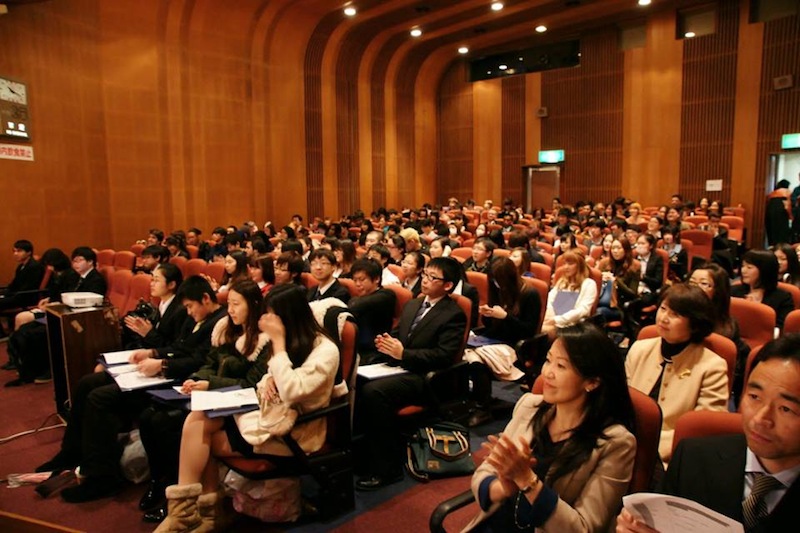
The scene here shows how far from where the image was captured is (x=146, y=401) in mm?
3662

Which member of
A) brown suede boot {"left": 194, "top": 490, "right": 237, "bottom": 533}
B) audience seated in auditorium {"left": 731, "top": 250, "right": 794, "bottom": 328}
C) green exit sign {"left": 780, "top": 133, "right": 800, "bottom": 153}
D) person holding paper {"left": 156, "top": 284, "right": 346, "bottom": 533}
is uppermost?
green exit sign {"left": 780, "top": 133, "right": 800, "bottom": 153}

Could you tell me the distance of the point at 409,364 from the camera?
3.54 metres

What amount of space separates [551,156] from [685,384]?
1485 cm

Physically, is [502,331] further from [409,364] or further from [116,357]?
[116,357]

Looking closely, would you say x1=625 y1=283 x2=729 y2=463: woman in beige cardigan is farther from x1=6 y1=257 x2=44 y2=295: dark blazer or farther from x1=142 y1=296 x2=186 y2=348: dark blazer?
x1=6 y1=257 x2=44 y2=295: dark blazer

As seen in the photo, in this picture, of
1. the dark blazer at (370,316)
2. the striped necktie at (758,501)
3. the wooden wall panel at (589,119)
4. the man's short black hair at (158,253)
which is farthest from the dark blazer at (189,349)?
the wooden wall panel at (589,119)

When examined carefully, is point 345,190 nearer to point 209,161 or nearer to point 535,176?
point 209,161

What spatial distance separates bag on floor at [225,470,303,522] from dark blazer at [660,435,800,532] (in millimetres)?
2031

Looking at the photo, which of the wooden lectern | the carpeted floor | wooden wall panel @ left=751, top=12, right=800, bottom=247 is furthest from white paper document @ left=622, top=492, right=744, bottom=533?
wooden wall panel @ left=751, top=12, right=800, bottom=247

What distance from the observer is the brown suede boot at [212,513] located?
2.93 metres

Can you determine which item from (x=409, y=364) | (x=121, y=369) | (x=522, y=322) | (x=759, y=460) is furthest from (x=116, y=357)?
(x=759, y=460)

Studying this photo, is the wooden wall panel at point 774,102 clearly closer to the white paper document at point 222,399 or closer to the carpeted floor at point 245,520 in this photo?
the carpeted floor at point 245,520

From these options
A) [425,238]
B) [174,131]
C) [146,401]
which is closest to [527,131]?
[425,238]

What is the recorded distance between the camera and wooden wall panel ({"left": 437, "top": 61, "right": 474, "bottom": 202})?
18109 mm
